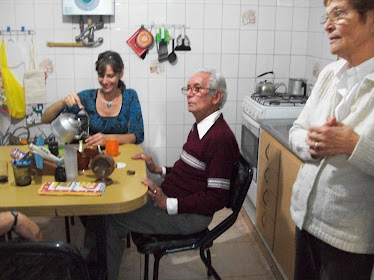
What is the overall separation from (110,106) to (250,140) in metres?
1.17

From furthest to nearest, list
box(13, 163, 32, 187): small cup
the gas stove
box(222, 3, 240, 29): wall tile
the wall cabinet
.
Answer: box(222, 3, 240, 29): wall tile
the gas stove
the wall cabinet
box(13, 163, 32, 187): small cup

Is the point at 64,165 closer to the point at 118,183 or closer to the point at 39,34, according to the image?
the point at 118,183

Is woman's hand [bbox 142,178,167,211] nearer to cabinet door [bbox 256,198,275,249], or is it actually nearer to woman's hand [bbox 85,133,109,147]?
woman's hand [bbox 85,133,109,147]

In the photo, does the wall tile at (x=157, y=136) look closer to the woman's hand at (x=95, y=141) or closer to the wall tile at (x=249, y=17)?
the wall tile at (x=249, y=17)

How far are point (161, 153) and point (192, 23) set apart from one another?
3.75ft

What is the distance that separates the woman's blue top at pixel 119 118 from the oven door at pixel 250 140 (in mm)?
903

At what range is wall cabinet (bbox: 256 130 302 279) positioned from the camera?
7.40 ft

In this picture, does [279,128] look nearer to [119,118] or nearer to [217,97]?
[217,97]

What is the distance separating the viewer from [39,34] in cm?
324

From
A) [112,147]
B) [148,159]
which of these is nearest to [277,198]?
[148,159]

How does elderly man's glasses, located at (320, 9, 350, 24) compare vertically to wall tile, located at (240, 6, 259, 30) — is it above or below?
below

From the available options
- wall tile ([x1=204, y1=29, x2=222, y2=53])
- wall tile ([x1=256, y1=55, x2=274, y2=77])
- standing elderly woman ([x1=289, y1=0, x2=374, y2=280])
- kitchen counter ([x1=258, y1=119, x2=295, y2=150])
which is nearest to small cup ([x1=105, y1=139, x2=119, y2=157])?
kitchen counter ([x1=258, y1=119, x2=295, y2=150])

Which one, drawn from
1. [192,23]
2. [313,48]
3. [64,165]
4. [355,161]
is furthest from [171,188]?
[313,48]

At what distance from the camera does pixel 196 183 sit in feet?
6.44
